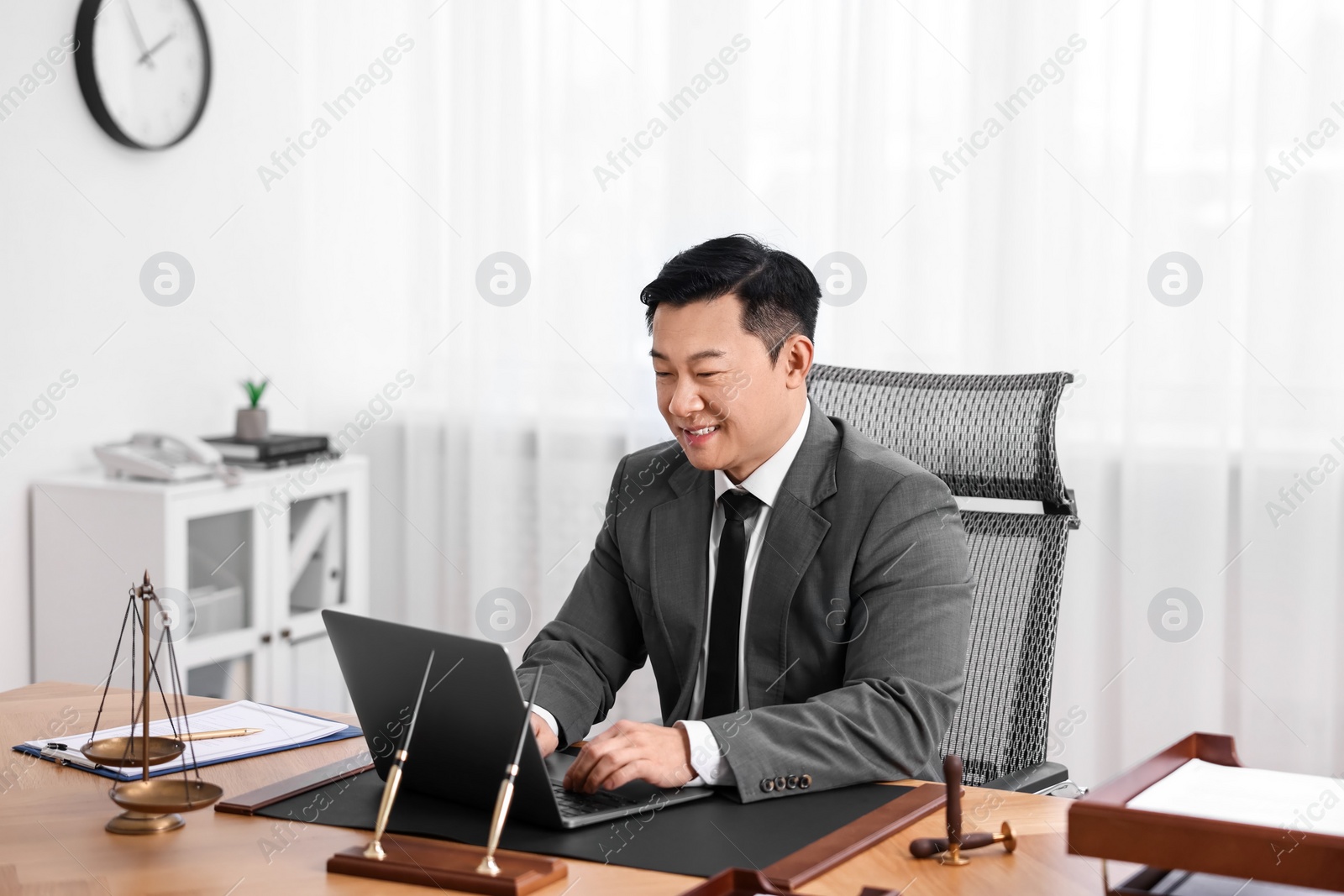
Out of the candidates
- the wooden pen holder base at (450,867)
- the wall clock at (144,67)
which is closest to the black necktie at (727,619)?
the wooden pen holder base at (450,867)

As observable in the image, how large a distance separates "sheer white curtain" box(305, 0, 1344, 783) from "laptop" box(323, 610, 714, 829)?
1885mm

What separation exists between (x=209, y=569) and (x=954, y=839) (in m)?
2.33

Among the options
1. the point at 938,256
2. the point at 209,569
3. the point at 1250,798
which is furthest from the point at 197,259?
the point at 1250,798

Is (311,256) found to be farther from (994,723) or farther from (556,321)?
(994,723)

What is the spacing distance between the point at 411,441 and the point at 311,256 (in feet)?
2.05

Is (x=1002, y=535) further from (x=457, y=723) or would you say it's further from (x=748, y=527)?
(x=457, y=723)

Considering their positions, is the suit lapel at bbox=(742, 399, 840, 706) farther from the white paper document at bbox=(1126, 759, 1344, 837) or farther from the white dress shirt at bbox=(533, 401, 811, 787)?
the white paper document at bbox=(1126, 759, 1344, 837)

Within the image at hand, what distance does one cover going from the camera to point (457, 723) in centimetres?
128

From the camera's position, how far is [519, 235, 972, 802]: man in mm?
1616

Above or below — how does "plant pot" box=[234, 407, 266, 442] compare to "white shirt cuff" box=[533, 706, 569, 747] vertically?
above

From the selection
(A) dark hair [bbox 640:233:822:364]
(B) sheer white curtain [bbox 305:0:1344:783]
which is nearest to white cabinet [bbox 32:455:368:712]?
(B) sheer white curtain [bbox 305:0:1344:783]

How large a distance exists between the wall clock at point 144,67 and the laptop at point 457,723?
7.25 feet

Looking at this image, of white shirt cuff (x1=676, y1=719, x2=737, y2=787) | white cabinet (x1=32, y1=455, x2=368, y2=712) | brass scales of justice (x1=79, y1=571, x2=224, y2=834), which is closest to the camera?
brass scales of justice (x1=79, y1=571, x2=224, y2=834)

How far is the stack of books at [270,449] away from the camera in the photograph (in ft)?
10.5
